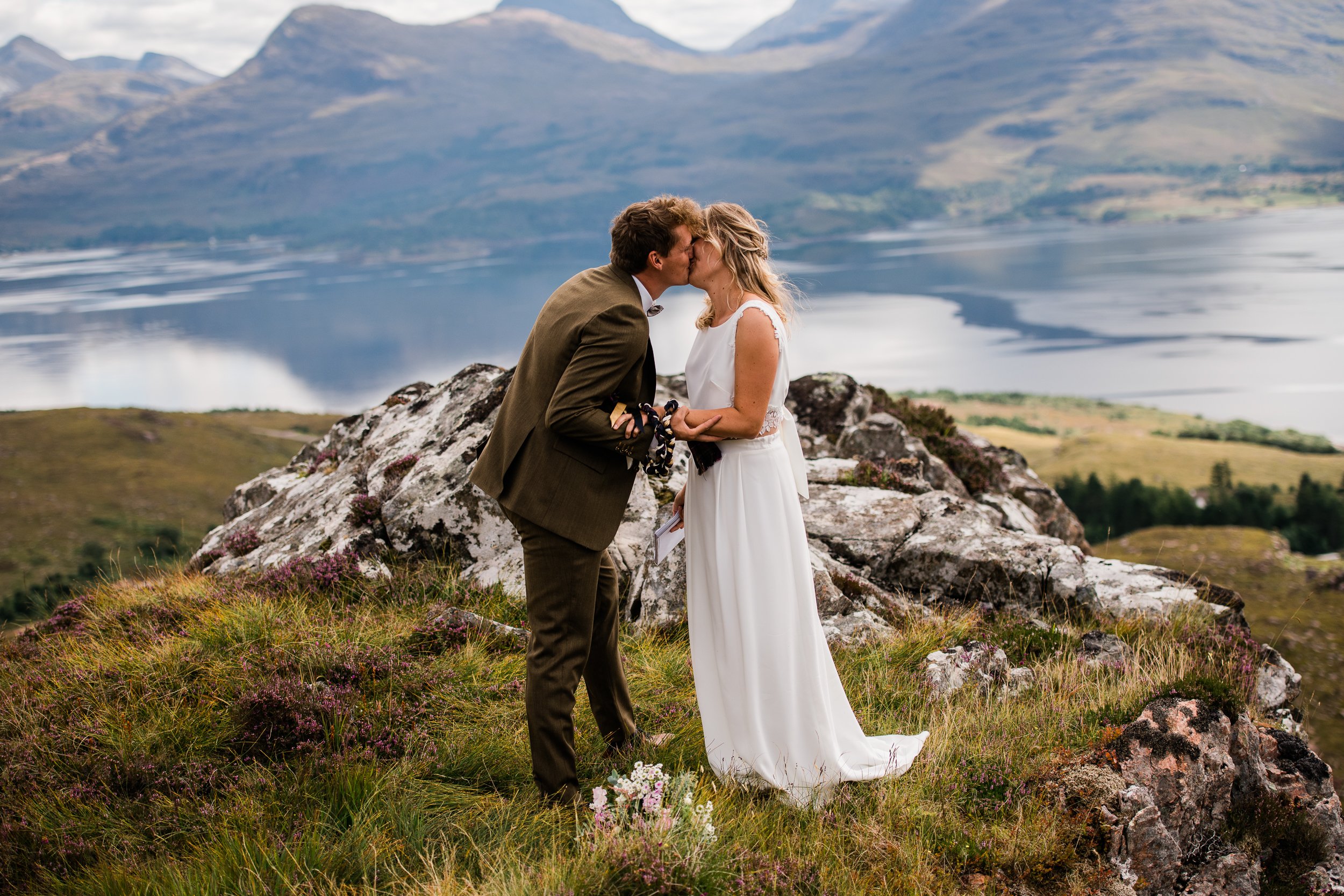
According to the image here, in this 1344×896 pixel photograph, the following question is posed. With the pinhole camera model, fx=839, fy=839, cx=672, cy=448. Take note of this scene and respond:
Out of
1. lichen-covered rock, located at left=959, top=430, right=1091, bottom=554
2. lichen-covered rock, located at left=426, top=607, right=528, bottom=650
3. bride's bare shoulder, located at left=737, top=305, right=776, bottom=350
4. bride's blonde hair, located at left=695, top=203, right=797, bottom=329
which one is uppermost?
bride's blonde hair, located at left=695, top=203, right=797, bottom=329

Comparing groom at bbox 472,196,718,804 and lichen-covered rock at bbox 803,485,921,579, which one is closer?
groom at bbox 472,196,718,804

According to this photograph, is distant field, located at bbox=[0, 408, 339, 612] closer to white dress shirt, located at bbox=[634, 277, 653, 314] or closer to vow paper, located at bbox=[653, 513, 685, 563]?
vow paper, located at bbox=[653, 513, 685, 563]

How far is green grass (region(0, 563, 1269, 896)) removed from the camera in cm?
373

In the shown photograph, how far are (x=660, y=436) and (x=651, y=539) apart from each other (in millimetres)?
3634

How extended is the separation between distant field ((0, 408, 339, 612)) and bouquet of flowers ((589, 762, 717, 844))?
74.5 metres

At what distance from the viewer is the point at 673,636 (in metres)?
7.27

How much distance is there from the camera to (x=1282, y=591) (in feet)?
125

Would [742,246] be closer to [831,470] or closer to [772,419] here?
[772,419]

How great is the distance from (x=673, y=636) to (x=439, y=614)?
1975mm

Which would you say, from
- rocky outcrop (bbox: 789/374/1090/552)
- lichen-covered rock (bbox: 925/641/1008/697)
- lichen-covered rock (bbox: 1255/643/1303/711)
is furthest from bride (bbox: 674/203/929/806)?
rocky outcrop (bbox: 789/374/1090/552)

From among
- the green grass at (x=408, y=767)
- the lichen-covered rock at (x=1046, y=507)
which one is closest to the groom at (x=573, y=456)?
the green grass at (x=408, y=767)

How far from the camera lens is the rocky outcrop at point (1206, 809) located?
14.9 feet

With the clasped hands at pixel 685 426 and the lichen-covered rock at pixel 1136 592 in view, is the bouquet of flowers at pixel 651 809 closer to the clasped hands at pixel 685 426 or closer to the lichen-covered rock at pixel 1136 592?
the clasped hands at pixel 685 426

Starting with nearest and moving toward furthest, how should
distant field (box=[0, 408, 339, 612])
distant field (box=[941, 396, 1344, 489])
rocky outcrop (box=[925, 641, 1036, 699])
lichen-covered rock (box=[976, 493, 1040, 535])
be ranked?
rocky outcrop (box=[925, 641, 1036, 699])
lichen-covered rock (box=[976, 493, 1040, 535])
distant field (box=[941, 396, 1344, 489])
distant field (box=[0, 408, 339, 612])
